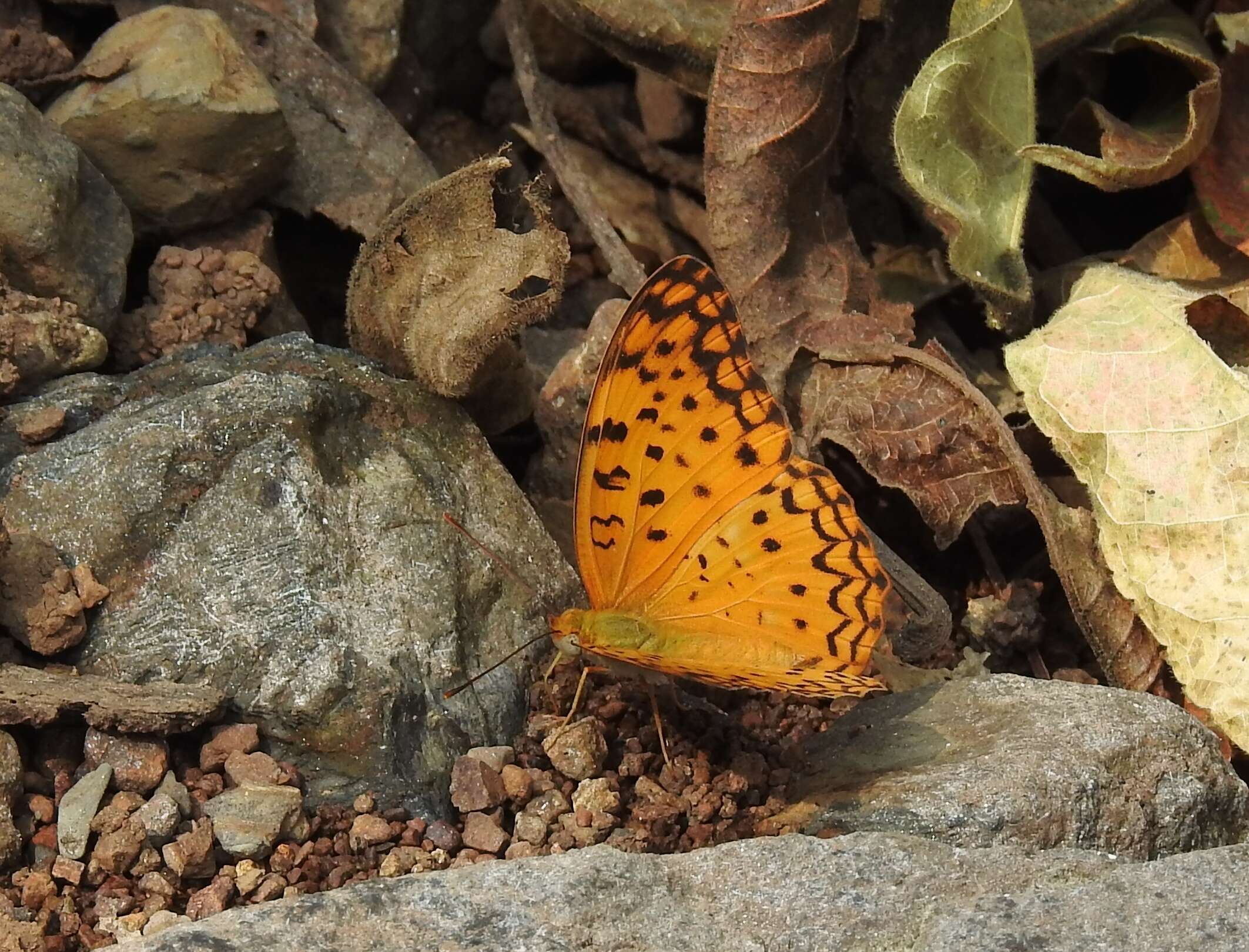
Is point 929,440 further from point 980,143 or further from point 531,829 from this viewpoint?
point 531,829

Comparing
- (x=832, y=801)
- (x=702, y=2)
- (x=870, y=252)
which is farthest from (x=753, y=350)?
(x=832, y=801)

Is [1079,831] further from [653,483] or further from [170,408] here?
[170,408]

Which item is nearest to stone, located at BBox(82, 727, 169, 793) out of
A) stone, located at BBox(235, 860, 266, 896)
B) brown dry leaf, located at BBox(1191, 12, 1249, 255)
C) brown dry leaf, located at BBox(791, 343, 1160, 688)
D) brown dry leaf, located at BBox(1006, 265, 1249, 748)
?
stone, located at BBox(235, 860, 266, 896)

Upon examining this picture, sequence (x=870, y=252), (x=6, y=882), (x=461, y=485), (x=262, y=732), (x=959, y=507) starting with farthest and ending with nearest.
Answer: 1. (x=870, y=252)
2. (x=959, y=507)
3. (x=461, y=485)
4. (x=262, y=732)
5. (x=6, y=882)

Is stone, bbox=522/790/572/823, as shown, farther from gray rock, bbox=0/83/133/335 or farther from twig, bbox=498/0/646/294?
twig, bbox=498/0/646/294

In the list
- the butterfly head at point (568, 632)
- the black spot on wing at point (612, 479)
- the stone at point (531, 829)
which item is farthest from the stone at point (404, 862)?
the black spot on wing at point (612, 479)

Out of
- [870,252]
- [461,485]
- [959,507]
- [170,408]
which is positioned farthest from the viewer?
[870,252]

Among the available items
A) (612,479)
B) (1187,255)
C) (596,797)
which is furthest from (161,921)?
(1187,255)
